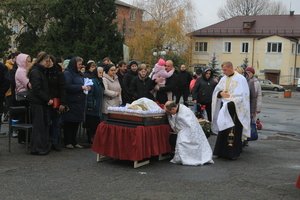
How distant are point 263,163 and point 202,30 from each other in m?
60.1

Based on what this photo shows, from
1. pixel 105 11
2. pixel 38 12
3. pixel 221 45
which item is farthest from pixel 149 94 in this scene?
pixel 221 45

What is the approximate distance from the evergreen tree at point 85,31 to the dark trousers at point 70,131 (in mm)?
24720

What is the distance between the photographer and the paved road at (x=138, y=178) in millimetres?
6484

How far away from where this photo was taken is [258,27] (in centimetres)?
6569

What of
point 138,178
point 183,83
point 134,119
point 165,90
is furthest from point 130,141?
point 183,83

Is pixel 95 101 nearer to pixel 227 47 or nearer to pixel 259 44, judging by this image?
pixel 259 44

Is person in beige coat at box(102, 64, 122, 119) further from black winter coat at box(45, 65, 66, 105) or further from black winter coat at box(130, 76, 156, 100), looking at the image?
black winter coat at box(45, 65, 66, 105)

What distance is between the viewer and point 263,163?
9.09 metres

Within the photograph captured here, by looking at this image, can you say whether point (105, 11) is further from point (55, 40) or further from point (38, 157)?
point (38, 157)

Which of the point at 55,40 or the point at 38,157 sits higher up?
the point at 55,40

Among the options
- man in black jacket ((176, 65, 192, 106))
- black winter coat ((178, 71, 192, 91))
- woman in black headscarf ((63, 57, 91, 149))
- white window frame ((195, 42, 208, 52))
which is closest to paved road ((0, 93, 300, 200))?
woman in black headscarf ((63, 57, 91, 149))

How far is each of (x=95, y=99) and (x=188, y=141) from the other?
2.35m

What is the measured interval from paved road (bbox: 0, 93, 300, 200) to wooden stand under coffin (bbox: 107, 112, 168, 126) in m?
0.75

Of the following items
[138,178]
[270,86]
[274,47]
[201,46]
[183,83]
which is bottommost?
[138,178]
